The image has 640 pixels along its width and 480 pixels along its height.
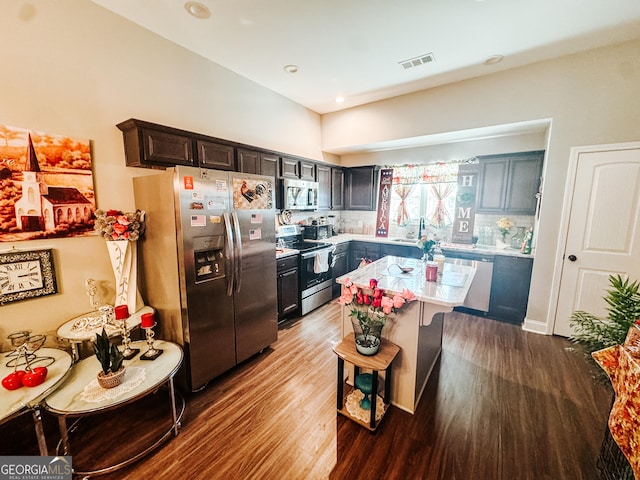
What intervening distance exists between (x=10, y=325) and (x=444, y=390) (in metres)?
3.42

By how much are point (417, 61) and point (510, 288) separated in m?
3.14

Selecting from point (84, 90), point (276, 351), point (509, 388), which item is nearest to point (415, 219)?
point (509, 388)

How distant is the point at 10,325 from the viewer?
184 cm

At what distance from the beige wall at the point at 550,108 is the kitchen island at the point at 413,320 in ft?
5.69

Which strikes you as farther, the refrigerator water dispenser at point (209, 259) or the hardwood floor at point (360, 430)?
the refrigerator water dispenser at point (209, 259)

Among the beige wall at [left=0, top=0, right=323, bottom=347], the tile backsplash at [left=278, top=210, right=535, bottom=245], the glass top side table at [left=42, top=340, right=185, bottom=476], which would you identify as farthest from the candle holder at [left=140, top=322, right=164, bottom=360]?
the tile backsplash at [left=278, top=210, right=535, bottom=245]

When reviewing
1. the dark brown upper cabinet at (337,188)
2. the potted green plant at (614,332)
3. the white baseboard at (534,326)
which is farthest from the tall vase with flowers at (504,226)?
the dark brown upper cabinet at (337,188)

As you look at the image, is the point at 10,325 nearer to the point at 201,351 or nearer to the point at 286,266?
the point at 201,351

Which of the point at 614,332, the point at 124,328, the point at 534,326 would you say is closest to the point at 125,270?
the point at 124,328

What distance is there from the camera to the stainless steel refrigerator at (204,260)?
2.01m

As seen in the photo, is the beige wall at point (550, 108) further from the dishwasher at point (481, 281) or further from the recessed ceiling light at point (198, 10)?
the recessed ceiling light at point (198, 10)

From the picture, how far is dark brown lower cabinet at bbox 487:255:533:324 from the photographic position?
338 cm

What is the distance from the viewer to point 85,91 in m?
2.08

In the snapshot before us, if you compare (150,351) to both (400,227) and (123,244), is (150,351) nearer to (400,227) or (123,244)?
(123,244)
